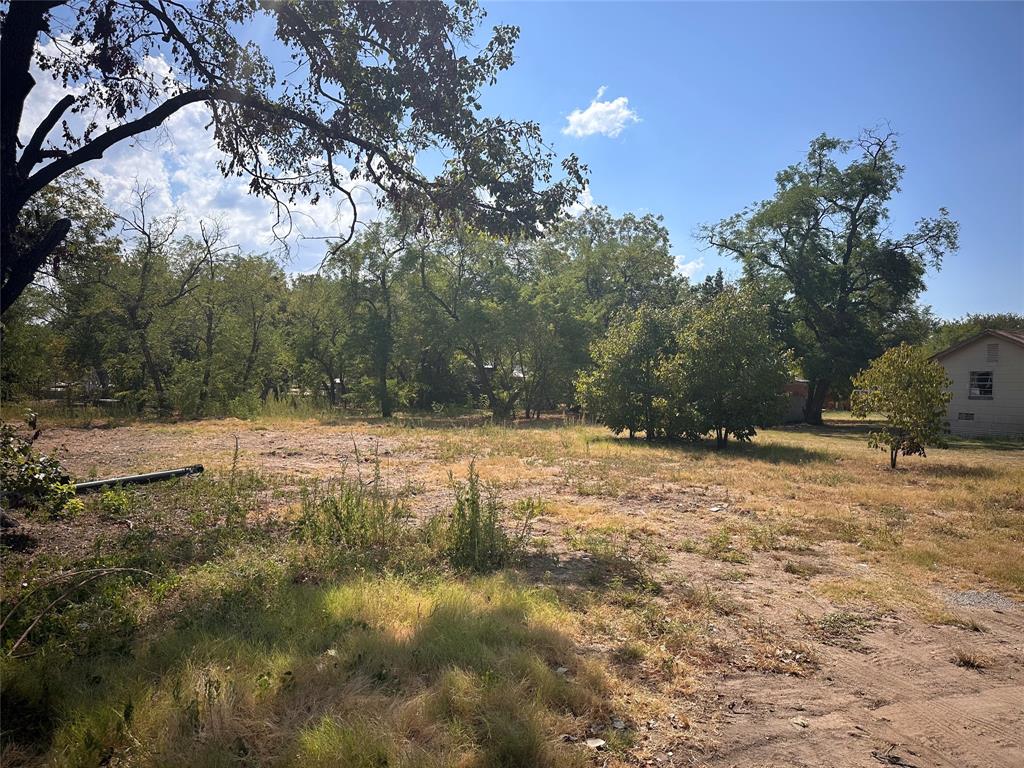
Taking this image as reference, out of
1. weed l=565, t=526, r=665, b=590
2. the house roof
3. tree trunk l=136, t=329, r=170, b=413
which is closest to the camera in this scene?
weed l=565, t=526, r=665, b=590

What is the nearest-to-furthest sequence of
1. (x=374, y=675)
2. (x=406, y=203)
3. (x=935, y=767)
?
(x=935, y=767)
(x=374, y=675)
(x=406, y=203)

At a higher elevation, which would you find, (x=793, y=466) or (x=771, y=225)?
(x=771, y=225)

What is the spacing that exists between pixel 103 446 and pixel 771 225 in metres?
32.4

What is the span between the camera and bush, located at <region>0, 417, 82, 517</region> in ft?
15.4

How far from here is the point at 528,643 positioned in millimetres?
3895

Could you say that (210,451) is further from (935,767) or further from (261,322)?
(261,322)

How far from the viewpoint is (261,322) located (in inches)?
1218

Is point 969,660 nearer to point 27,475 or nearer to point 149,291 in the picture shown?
point 27,475

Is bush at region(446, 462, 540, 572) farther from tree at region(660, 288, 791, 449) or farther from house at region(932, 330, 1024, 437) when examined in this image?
house at region(932, 330, 1024, 437)

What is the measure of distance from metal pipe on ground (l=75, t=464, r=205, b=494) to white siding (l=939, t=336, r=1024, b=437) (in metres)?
27.7

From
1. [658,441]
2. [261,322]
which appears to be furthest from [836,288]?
[261,322]

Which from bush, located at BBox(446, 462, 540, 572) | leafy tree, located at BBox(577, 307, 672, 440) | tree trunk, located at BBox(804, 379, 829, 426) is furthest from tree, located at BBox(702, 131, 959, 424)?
bush, located at BBox(446, 462, 540, 572)

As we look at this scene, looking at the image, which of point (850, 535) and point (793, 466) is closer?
point (850, 535)

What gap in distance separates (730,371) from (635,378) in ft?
11.2
